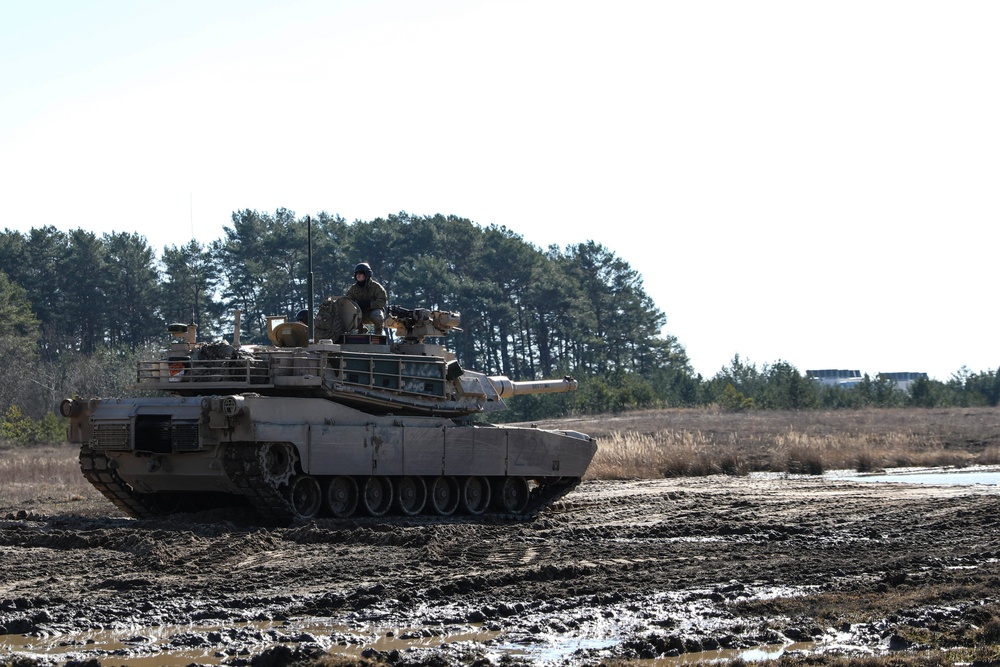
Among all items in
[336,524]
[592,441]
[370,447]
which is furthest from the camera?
[592,441]

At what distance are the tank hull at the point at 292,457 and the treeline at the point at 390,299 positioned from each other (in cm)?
3337

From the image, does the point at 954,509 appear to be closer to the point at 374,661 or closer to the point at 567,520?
the point at 567,520

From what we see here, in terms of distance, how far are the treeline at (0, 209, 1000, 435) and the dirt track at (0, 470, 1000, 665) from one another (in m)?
36.8

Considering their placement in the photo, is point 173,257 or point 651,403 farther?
point 173,257

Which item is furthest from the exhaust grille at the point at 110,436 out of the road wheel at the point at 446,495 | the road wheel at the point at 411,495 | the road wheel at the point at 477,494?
the road wheel at the point at 477,494

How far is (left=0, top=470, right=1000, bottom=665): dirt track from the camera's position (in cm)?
1020

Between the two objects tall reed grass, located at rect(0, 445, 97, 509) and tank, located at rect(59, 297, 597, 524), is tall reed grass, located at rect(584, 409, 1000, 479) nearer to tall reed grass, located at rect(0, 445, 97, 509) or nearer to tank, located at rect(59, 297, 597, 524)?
tank, located at rect(59, 297, 597, 524)

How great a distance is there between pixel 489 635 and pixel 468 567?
3.37m

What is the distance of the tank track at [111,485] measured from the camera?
19031 millimetres

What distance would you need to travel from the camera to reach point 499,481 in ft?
70.2

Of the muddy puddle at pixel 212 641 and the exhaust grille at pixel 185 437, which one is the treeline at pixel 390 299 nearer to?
the exhaust grille at pixel 185 437

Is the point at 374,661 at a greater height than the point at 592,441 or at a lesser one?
lesser

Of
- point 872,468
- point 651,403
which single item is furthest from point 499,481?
point 651,403

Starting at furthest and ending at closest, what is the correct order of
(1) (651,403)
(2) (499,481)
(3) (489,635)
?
(1) (651,403)
(2) (499,481)
(3) (489,635)
